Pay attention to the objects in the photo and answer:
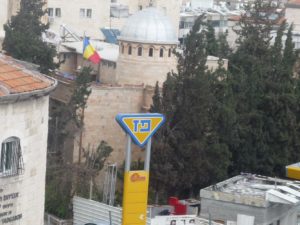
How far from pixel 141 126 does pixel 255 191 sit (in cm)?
1468

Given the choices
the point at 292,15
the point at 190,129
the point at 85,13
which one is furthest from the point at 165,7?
the point at 190,129

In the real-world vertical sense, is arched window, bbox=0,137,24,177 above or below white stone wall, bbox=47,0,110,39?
below

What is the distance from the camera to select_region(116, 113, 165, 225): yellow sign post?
19719 mm

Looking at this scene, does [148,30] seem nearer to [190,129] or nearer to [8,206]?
[190,129]

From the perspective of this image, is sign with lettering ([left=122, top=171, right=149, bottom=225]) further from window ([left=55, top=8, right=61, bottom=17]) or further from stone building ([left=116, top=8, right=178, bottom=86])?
window ([left=55, top=8, right=61, bottom=17])

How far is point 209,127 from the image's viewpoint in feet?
125

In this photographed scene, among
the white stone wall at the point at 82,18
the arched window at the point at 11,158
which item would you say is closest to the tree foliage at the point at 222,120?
the arched window at the point at 11,158

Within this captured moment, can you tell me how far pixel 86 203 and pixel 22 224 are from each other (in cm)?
724

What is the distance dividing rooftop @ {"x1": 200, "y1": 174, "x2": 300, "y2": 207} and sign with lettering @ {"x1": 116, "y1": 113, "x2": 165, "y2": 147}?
12515 mm

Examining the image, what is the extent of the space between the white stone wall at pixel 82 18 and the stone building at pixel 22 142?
4041 centimetres

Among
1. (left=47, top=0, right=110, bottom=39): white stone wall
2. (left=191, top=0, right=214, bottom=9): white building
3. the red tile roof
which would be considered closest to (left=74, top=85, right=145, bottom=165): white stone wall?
the red tile roof

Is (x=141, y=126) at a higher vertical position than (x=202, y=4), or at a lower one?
higher

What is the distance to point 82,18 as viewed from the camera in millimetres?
67500

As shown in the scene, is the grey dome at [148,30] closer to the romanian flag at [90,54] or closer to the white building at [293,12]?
the romanian flag at [90,54]
